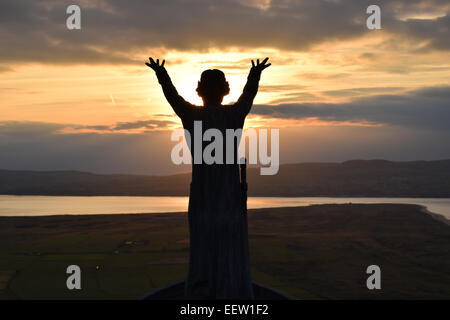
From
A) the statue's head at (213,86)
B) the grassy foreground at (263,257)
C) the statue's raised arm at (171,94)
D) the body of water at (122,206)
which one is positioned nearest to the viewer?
the statue's raised arm at (171,94)

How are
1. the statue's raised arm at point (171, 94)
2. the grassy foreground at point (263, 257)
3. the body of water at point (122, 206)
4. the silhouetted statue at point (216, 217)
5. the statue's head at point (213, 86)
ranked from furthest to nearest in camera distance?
the body of water at point (122, 206), the grassy foreground at point (263, 257), the statue's head at point (213, 86), the statue's raised arm at point (171, 94), the silhouetted statue at point (216, 217)

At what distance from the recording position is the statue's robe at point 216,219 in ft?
20.3

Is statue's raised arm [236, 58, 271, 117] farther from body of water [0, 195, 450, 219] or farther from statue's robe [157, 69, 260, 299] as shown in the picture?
body of water [0, 195, 450, 219]

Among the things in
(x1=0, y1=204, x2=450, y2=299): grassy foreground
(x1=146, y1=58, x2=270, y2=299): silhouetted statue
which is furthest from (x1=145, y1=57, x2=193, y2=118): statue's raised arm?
(x1=0, y1=204, x2=450, y2=299): grassy foreground

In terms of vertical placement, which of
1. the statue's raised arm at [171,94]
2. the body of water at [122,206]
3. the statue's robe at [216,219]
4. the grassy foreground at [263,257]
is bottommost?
the body of water at [122,206]

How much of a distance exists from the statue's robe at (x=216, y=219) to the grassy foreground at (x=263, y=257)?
62.1 feet

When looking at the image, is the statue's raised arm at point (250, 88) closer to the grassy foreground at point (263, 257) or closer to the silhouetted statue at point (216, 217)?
the silhouetted statue at point (216, 217)

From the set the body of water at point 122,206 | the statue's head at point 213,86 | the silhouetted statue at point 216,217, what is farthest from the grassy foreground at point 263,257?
the body of water at point 122,206

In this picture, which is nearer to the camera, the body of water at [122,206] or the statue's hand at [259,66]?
the statue's hand at [259,66]

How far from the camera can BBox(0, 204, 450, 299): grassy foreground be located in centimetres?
2666

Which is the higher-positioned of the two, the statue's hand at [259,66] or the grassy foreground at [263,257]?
the statue's hand at [259,66]

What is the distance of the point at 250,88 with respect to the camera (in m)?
6.64

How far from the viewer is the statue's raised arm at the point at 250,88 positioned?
6.51 metres

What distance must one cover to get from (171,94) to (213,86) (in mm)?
549
